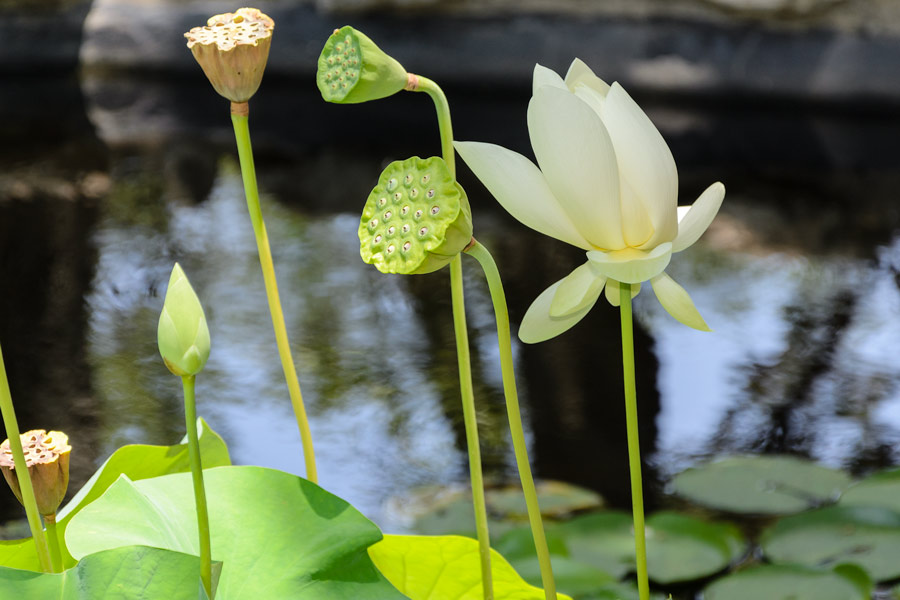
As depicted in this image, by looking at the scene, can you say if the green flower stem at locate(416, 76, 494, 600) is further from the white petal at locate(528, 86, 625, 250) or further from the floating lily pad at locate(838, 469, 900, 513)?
the floating lily pad at locate(838, 469, 900, 513)

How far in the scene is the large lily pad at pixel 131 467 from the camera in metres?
0.35

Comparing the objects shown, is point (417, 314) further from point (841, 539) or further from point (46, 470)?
point (46, 470)

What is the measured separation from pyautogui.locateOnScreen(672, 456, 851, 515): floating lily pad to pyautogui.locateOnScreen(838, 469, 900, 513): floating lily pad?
6cm

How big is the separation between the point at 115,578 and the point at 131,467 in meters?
0.14

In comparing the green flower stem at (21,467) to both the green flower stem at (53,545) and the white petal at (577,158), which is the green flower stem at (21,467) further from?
the white petal at (577,158)

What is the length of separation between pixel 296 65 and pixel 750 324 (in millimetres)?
2443

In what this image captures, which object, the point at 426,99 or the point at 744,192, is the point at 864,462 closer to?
the point at 744,192

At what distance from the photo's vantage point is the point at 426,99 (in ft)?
11.2

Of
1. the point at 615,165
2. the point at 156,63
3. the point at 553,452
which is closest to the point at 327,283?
the point at 553,452

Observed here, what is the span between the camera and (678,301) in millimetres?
267

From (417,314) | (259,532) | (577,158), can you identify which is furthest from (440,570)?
(417,314)

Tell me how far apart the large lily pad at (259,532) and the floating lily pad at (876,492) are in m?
0.85

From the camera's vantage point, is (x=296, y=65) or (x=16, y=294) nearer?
(x=16, y=294)

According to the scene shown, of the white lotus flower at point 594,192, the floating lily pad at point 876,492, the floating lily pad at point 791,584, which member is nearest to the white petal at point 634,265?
the white lotus flower at point 594,192
